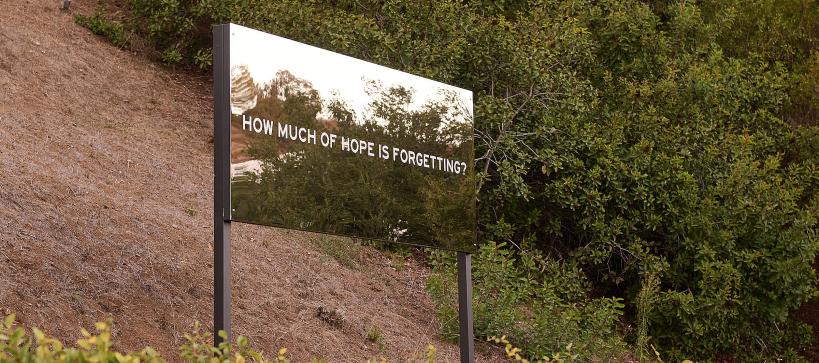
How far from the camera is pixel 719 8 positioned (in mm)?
17109

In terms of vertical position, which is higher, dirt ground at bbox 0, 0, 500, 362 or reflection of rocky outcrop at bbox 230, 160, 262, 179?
reflection of rocky outcrop at bbox 230, 160, 262, 179

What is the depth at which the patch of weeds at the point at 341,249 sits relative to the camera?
11.0 meters

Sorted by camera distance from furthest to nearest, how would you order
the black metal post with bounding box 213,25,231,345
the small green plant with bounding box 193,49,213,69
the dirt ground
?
the small green plant with bounding box 193,49,213,69 → the dirt ground → the black metal post with bounding box 213,25,231,345

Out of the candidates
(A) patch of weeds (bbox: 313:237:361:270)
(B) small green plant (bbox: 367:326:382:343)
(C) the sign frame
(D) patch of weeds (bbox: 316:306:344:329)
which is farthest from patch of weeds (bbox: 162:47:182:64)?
(C) the sign frame

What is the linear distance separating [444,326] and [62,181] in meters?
3.52

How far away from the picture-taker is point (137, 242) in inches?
342

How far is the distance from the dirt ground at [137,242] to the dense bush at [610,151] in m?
1.44

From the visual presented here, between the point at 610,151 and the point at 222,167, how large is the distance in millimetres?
7857

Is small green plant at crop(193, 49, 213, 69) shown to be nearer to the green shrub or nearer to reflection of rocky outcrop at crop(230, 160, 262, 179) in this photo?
the green shrub

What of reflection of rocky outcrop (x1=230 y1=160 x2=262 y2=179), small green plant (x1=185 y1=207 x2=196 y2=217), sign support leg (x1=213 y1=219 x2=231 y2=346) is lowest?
small green plant (x1=185 y1=207 x2=196 y2=217)

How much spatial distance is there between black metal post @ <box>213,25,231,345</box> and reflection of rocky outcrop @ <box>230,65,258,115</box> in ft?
0.10

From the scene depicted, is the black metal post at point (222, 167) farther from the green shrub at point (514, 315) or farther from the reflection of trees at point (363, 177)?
the green shrub at point (514, 315)

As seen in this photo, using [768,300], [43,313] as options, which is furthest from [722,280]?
[43,313]

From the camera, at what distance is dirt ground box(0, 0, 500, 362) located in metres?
7.45
